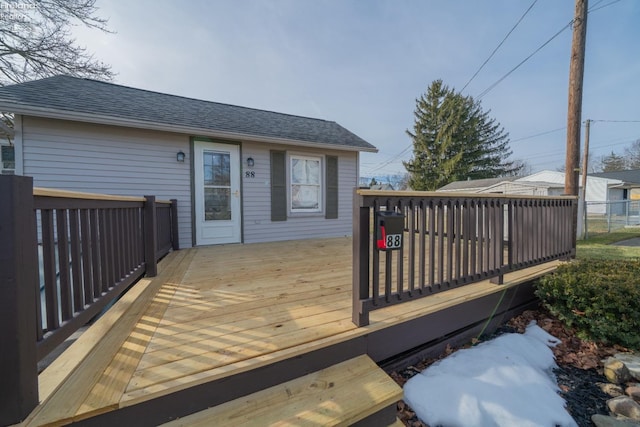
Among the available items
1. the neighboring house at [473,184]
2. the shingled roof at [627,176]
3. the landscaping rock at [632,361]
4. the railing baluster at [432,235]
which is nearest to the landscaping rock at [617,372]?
the landscaping rock at [632,361]

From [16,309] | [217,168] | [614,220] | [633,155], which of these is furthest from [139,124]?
[633,155]

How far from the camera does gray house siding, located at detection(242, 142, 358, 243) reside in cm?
548

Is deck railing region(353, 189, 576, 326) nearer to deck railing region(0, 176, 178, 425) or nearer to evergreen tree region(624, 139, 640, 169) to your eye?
deck railing region(0, 176, 178, 425)

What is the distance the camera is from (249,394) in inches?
55.8

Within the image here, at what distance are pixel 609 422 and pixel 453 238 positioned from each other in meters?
1.58

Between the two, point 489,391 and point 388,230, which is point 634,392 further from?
point 388,230

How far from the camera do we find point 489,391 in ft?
6.07

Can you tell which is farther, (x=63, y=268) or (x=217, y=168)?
(x=217, y=168)

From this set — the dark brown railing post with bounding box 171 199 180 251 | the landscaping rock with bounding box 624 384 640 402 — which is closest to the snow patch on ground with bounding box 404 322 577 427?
the landscaping rock with bounding box 624 384 640 402

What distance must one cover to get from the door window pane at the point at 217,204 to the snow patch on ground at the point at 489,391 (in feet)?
14.3

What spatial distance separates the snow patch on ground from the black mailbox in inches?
41.5

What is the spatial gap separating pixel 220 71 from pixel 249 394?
9099mm

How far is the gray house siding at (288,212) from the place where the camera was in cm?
548

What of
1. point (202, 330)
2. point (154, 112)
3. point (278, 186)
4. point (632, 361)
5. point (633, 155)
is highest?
point (633, 155)
